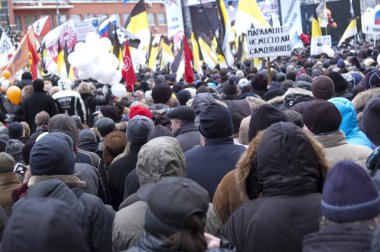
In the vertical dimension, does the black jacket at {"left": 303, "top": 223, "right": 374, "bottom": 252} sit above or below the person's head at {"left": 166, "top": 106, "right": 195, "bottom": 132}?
below

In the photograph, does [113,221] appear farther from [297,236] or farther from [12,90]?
[12,90]

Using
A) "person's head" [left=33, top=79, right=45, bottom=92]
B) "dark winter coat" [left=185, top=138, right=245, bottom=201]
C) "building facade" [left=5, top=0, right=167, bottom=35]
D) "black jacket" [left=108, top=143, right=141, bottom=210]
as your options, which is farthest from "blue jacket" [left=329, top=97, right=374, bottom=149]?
"building facade" [left=5, top=0, right=167, bottom=35]

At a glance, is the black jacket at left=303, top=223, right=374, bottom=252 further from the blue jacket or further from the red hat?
the red hat

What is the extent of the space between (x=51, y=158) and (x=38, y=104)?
20.6ft

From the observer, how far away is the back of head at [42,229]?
2.44 metres

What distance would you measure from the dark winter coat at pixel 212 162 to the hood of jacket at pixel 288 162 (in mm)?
1141

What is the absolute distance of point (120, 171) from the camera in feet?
16.1

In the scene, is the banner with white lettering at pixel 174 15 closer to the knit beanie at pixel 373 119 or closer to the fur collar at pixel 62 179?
the knit beanie at pixel 373 119

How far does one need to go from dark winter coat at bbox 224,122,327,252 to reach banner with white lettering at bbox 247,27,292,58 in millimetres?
7358

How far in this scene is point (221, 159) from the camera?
12.7 ft

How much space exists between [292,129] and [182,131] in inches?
114

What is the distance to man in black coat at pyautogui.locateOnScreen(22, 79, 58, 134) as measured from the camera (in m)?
9.34

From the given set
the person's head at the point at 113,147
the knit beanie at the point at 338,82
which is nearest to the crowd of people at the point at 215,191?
the person's head at the point at 113,147

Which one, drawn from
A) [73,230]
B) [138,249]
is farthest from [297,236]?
[73,230]
